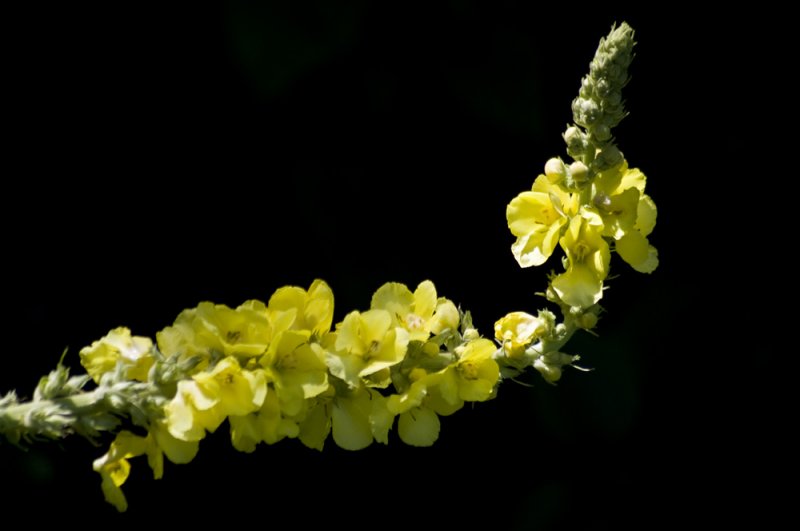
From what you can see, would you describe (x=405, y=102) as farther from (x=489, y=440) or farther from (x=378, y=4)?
(x=489, y=440)

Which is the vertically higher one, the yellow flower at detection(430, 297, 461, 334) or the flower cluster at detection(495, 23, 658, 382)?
the flower cluster at detection(495, 23, 658, 382)

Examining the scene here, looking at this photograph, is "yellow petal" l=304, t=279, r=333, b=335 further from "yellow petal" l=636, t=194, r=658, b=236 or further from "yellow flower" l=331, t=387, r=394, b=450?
"yellow petal" l=636, t=194, r=658, b=236

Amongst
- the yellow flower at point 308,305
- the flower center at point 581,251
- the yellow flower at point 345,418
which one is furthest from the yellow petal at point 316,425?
the flower center at point 581,251

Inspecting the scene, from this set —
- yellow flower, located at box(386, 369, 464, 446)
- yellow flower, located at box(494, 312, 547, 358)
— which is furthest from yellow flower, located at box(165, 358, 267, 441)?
yellow flower, located at box(494, 312, 547, 358)

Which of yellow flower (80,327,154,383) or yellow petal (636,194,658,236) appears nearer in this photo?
yellow flower (80,327,154,383)

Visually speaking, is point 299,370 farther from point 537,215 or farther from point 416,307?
point 537,215

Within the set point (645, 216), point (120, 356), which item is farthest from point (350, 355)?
point (645, 216)

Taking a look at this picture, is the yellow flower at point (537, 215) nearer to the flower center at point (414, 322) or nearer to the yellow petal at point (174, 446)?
the flower center at point (414, 322)

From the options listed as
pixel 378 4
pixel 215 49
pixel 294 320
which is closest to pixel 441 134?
pixel 378 4
